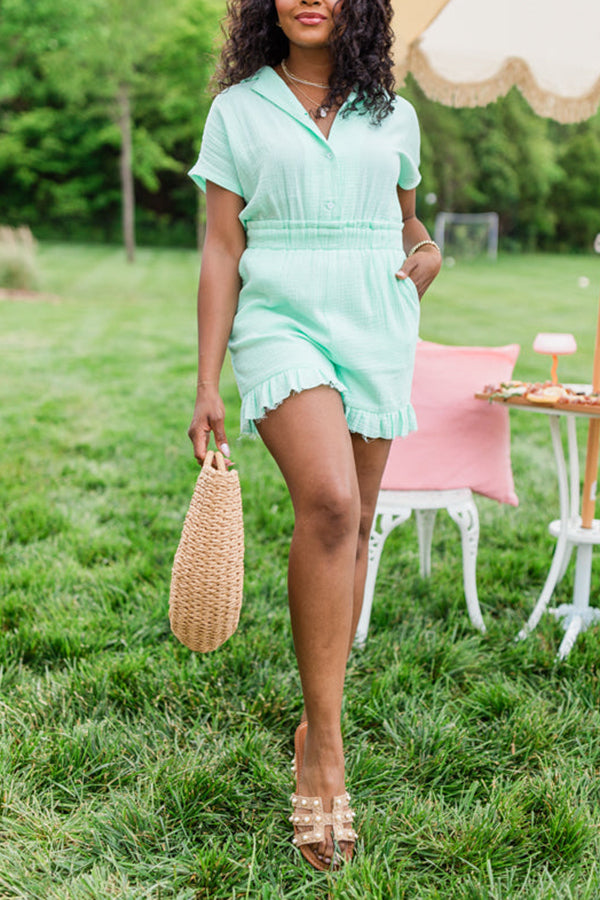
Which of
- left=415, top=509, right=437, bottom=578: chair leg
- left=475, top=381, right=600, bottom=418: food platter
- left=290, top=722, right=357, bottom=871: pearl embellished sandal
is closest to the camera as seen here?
left=290, top=722, right=357, bottom=871: pearl embellished sandal

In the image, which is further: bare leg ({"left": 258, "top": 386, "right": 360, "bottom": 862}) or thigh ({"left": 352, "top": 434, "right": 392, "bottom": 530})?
thigh ({"left": 352, "top": 434, "right": 392, "bottom": 530})

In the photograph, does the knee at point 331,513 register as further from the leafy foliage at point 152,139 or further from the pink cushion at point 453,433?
the leafy foliage at point 152,139

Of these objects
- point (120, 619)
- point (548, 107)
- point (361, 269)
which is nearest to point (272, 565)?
point (120, 619)

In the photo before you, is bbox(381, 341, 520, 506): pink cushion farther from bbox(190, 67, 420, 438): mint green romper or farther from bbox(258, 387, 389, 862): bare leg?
bbox(258, 387, 389, 862): bare leg

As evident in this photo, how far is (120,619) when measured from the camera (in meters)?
2.81

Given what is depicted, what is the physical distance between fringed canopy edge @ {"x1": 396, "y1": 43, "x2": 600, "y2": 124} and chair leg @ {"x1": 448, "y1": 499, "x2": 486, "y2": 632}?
4.95ft

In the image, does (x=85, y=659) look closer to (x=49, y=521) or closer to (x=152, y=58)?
(x=49, y=521)

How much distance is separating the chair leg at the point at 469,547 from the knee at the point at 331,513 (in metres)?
1.20

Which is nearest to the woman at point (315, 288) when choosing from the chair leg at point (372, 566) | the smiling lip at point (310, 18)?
the smiling lip at point (310, 18)

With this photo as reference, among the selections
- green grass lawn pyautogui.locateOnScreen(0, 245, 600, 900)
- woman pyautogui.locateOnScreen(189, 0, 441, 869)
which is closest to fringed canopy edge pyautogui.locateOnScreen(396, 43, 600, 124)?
woman pyautogui.locateOnScreen(189, 0, 441, 869)

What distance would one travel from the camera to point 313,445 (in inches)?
70.3

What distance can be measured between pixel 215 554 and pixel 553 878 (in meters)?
1.00

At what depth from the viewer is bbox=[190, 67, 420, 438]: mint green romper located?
6.03ft

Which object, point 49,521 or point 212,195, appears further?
point 49,521
